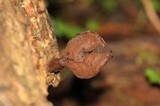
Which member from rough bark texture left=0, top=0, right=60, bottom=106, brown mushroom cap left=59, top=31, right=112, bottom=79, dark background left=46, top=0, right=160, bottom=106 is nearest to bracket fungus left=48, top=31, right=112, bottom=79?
brown mushroom cap left=59, top=31, right=112, bottom=79

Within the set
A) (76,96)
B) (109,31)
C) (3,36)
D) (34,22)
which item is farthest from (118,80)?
(3,36)

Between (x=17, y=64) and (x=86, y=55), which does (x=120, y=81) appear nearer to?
(x=86, y=55)

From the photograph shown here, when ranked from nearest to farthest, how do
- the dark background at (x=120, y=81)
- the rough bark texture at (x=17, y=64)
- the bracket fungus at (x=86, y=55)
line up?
the rough bark texture at (x=17, y=64), the bracket fungus at (x=86, y=55), the dark background at (x=120, y=81)

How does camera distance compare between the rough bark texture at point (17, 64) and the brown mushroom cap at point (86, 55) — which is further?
the brown mushroom cap at point (86, 55)

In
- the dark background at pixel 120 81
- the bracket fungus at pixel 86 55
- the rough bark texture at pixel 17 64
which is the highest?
the rough bark texture at pixel 17 64

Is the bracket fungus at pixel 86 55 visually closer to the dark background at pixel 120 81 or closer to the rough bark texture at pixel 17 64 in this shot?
the rough bark texture at pixel 17 64

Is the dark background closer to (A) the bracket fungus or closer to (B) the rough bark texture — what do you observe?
(A) the bracket fungus

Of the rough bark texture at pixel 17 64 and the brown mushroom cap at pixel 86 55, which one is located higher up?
the rough bark texture at pixel 17 64

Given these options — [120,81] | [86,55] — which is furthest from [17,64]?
[120,81]

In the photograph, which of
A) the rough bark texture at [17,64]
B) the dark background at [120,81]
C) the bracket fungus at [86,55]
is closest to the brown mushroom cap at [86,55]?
the bracket fungus at [86,55]
